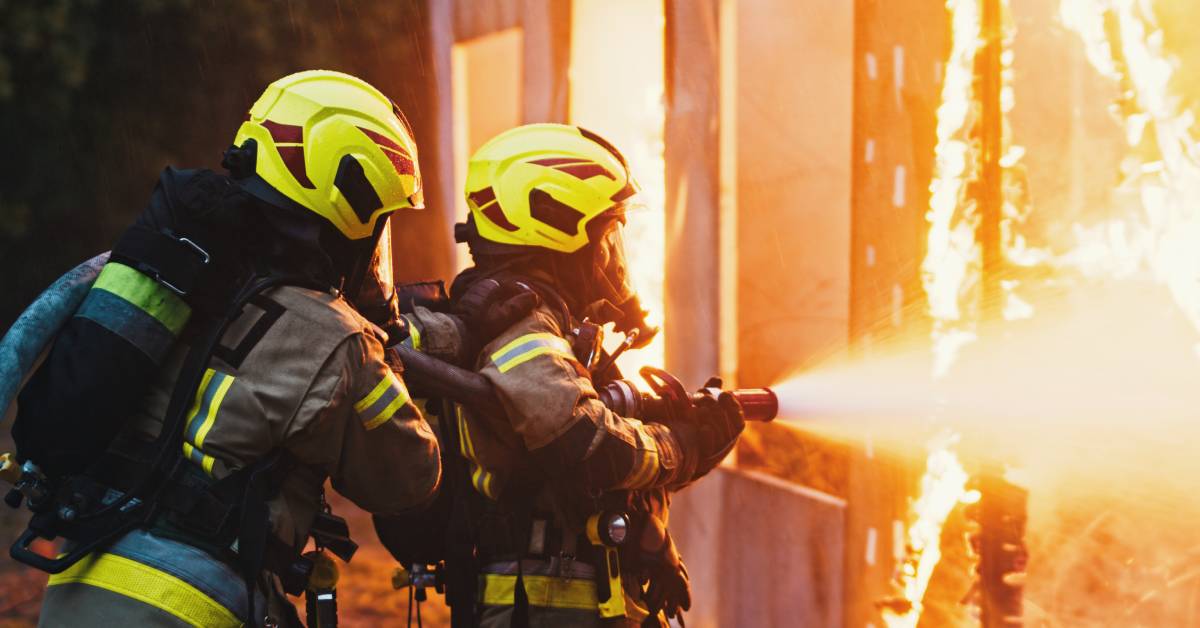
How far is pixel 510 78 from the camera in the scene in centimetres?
804

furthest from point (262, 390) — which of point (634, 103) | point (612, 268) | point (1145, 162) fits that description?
point (634, 103)

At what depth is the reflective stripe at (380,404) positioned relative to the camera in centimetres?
240

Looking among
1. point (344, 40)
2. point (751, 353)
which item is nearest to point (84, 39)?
point (344, 40)

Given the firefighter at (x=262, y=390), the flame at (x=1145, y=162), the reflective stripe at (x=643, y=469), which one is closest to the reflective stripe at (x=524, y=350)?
the reflective stripe at (x=643, y=469)

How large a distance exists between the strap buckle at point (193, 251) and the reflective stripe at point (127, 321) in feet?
0.23

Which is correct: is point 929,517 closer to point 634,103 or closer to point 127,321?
point 127,321

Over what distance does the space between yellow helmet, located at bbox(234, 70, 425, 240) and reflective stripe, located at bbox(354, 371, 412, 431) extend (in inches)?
14.5

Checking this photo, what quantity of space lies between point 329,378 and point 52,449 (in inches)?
22.4

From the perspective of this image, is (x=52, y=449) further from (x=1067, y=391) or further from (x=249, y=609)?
(x=1067, y=391)

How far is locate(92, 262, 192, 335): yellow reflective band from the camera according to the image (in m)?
2.25

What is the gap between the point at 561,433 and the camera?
295cm

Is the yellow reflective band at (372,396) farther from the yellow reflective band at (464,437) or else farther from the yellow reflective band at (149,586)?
the yellow reflective band at (464,437)

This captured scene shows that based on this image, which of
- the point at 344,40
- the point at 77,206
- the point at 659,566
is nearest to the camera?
the point at 659,566

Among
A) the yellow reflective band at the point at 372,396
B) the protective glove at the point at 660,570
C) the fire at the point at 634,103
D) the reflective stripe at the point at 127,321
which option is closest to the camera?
the reflective stripe at the point at 127,321
